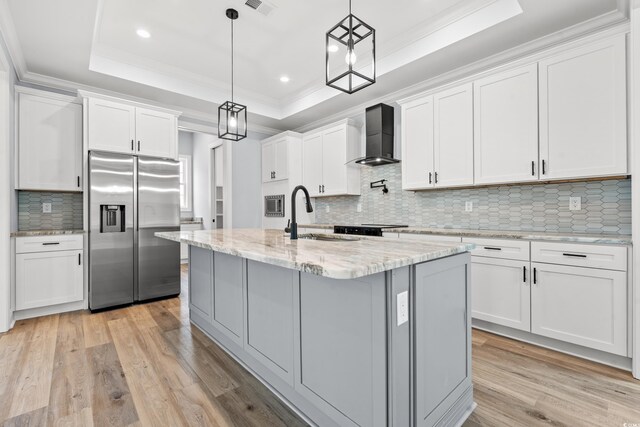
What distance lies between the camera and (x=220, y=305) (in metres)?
2.41

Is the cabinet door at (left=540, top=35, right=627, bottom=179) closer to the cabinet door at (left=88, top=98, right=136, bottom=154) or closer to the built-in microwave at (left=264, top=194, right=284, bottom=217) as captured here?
the built-in microwave at (left=264, top=194, right=284, bottom=217)

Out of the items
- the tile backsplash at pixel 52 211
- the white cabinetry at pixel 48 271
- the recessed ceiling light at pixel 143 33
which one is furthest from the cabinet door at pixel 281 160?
the white cabinetry at pixel 48 271

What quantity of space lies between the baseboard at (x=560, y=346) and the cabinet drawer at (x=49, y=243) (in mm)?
4259

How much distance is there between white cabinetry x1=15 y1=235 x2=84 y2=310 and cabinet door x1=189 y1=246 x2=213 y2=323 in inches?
59.9

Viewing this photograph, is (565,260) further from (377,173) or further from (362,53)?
(362,53)

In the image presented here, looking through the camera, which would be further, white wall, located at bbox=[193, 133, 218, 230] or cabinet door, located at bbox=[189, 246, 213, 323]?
white wall, located at bbox=[193, 133, 218, 230]

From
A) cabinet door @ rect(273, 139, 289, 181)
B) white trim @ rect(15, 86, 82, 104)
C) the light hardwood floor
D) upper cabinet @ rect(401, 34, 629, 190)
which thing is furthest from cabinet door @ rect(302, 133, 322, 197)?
white trim @ rect(15, 86, 82, 104)

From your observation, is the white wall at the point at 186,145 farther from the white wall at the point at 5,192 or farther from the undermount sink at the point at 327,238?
the undermount sink at the point at 327,238

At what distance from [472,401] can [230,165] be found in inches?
186

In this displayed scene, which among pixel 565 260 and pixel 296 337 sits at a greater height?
pixel 565 260

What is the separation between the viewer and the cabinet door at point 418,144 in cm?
344

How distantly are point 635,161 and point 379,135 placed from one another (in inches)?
97.0

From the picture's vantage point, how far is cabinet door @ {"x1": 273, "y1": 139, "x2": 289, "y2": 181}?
5148mm

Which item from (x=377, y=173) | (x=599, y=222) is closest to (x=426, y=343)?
(x=599, y=222)
